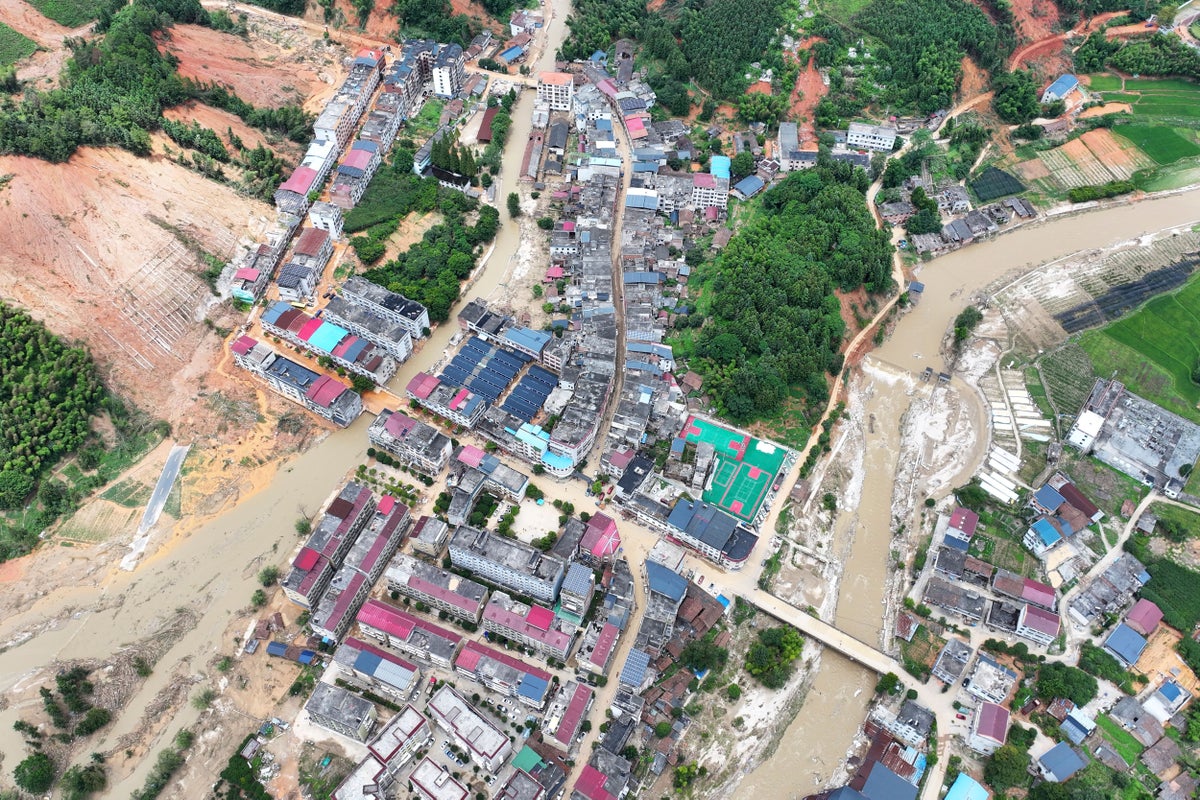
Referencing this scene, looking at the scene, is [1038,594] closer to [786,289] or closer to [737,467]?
[737,467]

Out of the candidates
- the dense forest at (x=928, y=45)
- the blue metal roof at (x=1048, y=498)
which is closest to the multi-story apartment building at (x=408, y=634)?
the blue metal roof at (x=1048, y=498)

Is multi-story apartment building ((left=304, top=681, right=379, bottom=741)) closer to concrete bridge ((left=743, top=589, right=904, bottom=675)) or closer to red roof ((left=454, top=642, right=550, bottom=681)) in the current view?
red roof ((left=454, top=642, right=550, bottom=681))

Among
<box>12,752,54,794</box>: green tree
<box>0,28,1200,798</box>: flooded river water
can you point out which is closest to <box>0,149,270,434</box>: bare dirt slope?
<box>0,28,1200,798</box>: flooded river water

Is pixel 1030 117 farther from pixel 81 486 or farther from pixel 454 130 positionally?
pixel 81 486

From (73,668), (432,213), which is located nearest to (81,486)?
(73,668)

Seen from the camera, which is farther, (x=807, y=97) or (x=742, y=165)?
(x=807, y=97)

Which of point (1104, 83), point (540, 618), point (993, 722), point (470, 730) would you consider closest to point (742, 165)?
point (1104, 83)
